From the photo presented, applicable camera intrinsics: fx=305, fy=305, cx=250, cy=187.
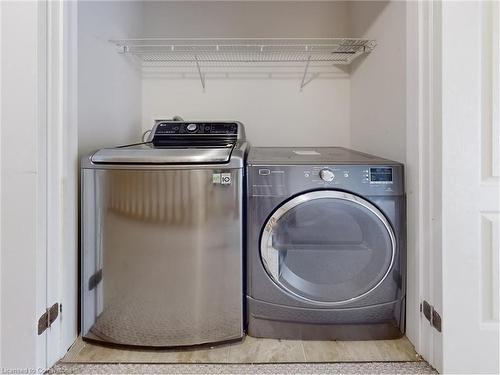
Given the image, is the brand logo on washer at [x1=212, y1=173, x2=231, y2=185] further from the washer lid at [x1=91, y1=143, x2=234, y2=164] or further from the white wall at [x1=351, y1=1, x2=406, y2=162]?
the white wall at [x1=351, y1=1, x2=406, y2=162]

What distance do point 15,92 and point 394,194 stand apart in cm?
141

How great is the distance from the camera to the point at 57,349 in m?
1.12

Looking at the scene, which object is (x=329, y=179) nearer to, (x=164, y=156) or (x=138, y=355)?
(x=164, y=156)

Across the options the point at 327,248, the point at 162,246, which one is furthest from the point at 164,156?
the point at 327,248

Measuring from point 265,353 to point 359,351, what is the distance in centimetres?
38

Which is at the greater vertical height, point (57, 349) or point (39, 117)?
point (39, 117)

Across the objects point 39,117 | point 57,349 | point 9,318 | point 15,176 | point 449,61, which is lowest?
point 57,349

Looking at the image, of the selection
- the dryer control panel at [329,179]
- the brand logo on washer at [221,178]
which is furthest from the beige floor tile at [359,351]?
the brand logo on washer at [221,178]

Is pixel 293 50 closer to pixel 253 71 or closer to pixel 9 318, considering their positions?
pixel 253 71

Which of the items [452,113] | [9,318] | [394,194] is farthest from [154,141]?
[452,113]

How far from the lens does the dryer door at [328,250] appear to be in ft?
4.09

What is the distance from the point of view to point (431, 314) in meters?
1.13

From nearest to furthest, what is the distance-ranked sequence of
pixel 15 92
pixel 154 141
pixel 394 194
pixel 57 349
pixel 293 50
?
pixel 15 92 → pixel 57 349 → pixel 394 194 → pixel 154 141 → pixel 293 50

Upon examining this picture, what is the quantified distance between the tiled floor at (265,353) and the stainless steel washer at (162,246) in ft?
0.14
